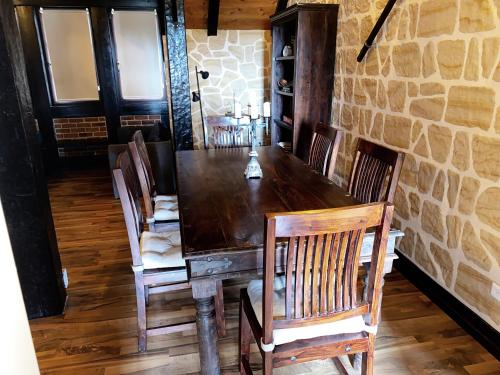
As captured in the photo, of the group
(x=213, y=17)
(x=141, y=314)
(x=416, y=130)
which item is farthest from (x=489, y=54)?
(x=213, y=17)

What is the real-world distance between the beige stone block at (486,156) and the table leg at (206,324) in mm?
1431

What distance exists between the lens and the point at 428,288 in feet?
7.61

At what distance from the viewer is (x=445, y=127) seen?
212 centimetres

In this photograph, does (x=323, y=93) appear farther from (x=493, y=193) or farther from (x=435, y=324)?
(x=435, y=324)

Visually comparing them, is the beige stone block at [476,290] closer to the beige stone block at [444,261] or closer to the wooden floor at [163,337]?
the beige stone block at [444,261]

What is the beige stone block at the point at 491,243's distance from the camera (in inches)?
71.4

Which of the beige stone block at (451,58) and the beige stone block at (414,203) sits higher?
the beige stone block at (451,58)

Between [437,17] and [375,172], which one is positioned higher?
[437,17]

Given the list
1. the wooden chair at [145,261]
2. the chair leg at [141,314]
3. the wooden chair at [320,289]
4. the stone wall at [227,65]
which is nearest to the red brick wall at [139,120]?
the stone wall at [227,65]

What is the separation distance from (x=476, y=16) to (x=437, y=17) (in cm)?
30

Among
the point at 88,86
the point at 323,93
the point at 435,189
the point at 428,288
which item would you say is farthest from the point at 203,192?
the point at 88,86

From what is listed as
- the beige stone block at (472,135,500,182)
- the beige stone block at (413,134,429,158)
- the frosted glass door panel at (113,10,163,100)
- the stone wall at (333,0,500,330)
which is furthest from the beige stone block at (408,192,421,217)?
the frosted glass door panel at (113,10,163,100)

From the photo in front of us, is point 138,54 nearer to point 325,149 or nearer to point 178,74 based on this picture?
point 178,74

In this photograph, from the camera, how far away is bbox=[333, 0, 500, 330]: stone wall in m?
1.84
